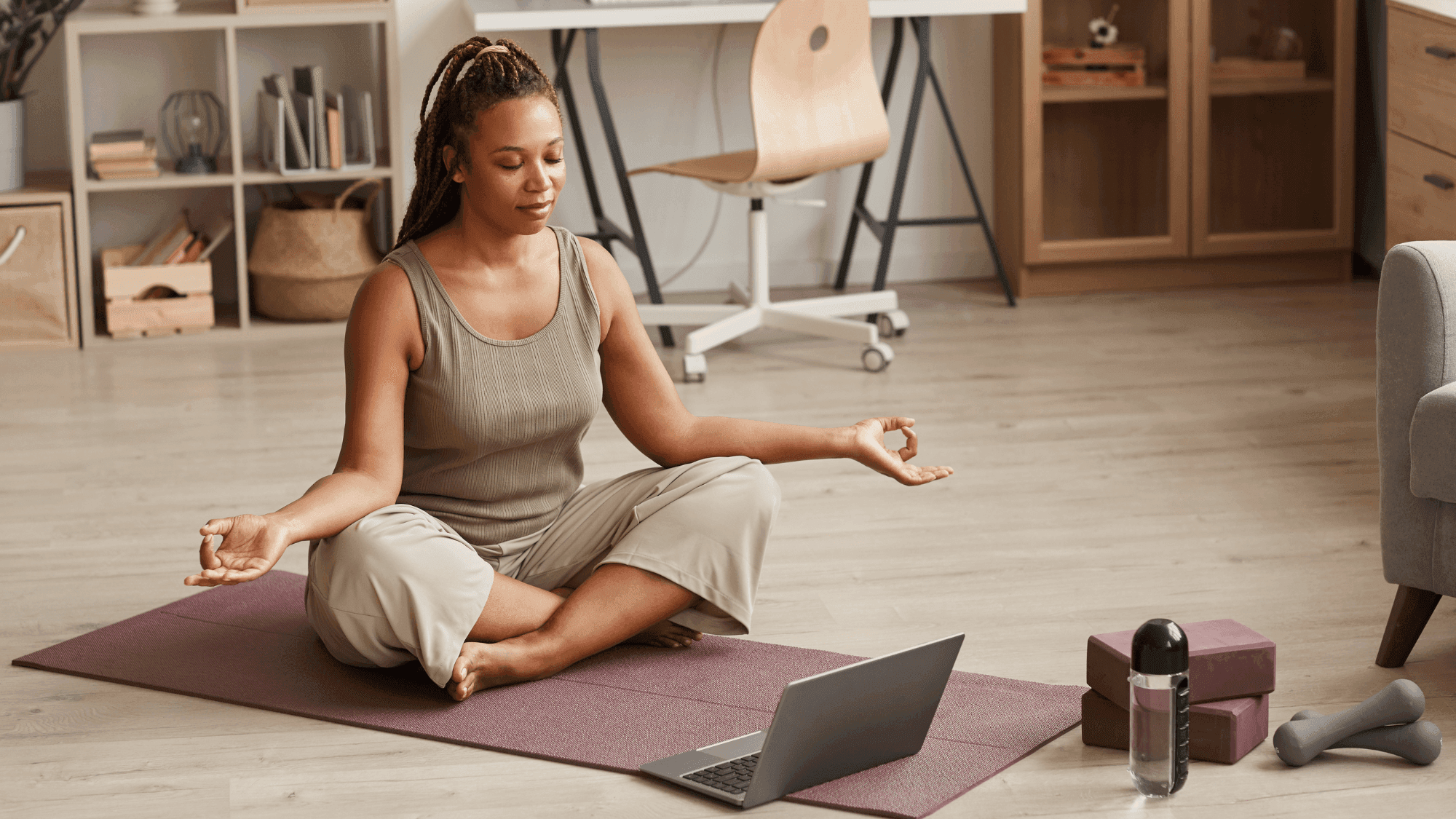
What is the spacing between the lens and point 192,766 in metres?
1.78

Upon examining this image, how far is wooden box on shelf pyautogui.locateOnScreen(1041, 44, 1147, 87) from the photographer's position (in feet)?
14.4

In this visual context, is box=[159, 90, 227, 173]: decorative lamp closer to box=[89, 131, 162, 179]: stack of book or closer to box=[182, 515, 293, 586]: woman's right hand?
box=[89, 131, 162, 179]: stack of book

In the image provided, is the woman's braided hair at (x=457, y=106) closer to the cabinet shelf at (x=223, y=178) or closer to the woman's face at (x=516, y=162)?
the woman's face at (x=516, y=162)

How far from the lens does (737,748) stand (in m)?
1.76

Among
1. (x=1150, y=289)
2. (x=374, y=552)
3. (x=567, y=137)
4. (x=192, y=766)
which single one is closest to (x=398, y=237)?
(x=374, y=552)

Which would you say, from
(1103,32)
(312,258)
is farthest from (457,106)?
(1103,32)

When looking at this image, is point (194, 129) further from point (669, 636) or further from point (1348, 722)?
point (1348, 722)

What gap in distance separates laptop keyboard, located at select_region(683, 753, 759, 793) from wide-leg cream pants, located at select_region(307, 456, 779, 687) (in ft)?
Answer: 0.96

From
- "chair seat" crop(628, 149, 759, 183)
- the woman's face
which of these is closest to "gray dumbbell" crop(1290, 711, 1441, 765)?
the woman's face

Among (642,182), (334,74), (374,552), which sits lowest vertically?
(374,552)

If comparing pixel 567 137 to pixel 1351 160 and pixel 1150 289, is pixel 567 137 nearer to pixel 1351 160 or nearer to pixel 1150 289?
pixel 1150 289

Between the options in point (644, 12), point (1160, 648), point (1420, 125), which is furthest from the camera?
point (644, 12)

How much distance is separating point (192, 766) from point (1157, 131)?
3640mm

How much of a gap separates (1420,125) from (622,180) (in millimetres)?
1783
